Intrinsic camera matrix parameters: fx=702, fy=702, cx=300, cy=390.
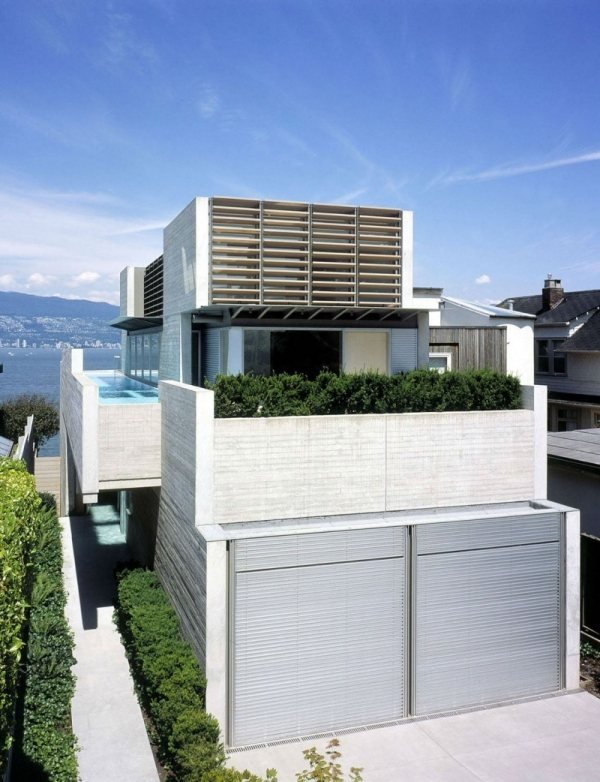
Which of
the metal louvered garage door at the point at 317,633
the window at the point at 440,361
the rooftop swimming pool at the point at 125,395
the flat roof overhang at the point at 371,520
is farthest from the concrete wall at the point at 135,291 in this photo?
the metal louvered garage door at the point at 317,633

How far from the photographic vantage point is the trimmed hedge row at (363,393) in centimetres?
1190

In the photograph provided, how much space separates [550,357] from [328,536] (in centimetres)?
2235

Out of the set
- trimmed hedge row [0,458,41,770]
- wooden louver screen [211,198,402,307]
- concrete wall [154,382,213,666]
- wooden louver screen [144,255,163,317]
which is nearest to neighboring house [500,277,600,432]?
wooden louver screen [211,198,402,307]

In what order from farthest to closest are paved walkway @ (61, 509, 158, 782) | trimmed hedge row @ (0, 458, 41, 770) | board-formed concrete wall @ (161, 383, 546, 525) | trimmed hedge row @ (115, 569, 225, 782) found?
board-formed concrete wall @ (161, 383, 546, 525), paved walkway @ (61, 509, 158, 782), trimmed hedge row @ (115, 569, 225, 782), trimmed hedge row @ (0, 458, 41, 770)

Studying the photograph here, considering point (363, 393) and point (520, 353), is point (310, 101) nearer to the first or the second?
point (520, 353)

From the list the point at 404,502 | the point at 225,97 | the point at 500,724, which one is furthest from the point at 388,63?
the point at 500,724

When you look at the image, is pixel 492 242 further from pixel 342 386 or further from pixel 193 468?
pixel 193 468

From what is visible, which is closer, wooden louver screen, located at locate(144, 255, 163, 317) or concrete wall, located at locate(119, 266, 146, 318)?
wooden louver screen, located at locate(144, 255, 163, 317)

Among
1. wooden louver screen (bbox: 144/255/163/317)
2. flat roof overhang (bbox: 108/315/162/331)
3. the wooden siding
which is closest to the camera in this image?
the wooden siding

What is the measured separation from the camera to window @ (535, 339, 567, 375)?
29516 mm

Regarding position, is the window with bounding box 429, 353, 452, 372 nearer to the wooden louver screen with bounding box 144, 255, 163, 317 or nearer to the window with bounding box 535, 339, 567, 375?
the wooden louver screen with bounding box 144, 255, 163, 317

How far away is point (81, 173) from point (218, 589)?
19.6 m

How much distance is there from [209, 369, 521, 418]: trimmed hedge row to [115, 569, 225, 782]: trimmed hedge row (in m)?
3.78

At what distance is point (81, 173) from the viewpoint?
25.2 meters
